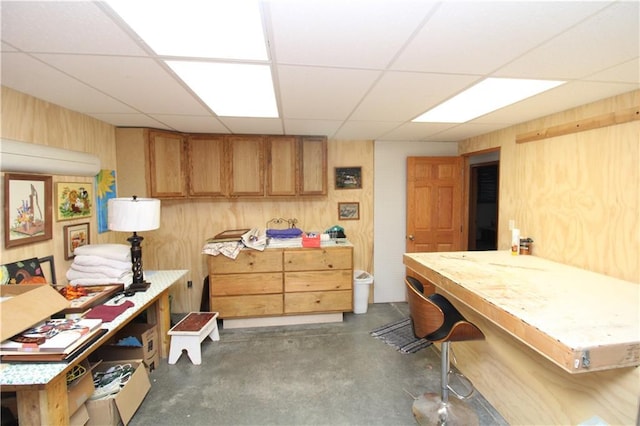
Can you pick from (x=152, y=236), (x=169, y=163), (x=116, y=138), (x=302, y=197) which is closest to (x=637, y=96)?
(x=302, y=197)

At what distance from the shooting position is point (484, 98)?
7.30ft

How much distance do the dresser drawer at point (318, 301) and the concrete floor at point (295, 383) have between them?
0.28m

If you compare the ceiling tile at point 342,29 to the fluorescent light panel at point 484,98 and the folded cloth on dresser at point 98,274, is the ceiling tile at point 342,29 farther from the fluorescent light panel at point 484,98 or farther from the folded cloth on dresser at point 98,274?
the folded cloth on dresser at point 98,274

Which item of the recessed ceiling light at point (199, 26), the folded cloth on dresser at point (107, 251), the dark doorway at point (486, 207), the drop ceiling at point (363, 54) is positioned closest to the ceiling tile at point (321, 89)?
the drop ceiling at point (363, 54)

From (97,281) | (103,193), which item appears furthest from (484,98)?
(103,193)

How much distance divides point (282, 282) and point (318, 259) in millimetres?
511

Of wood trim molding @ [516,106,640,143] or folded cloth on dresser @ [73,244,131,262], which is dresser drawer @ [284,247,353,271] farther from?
wood trim molding @ [516,106,640,143]

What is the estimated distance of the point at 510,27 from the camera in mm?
1243

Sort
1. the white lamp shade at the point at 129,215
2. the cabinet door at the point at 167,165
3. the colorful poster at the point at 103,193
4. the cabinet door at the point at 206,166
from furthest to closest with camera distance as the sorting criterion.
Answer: the cabinet door at the point at 206,166 < the cabinet door at the point at 167,165 < the colorful poster at the point at 103,193 < the white lamp shade at the point at 129,215

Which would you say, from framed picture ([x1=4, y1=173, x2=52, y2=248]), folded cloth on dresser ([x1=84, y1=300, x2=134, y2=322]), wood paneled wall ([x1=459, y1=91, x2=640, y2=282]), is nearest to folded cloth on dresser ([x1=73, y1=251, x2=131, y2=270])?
framed picture ([x1=4, y1=173, x2=52, y2=248])

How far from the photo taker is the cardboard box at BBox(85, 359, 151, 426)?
5.88 feet

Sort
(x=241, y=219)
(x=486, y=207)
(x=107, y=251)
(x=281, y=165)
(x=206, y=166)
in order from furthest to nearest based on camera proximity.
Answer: (x=486, y=207) → (x=241, y=219) → (x=281, y=165) → (x=206, y=166) → (x=107, y=251)

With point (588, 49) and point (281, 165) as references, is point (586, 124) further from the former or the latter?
point (281, 165)

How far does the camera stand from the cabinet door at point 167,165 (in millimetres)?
3180
